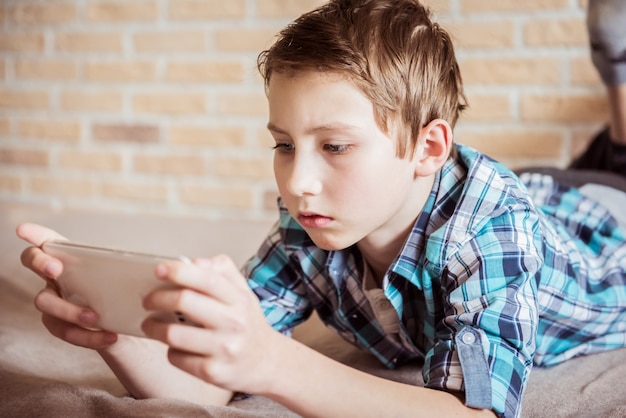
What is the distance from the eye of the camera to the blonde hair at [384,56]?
86cm

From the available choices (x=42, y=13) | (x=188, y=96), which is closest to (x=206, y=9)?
(x=188, y=96)

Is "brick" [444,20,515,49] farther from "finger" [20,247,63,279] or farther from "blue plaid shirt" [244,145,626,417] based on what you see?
"finger" [20,247,63,279]

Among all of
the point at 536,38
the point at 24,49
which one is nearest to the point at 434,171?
the point at 536,38

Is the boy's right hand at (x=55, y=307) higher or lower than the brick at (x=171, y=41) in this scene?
lower

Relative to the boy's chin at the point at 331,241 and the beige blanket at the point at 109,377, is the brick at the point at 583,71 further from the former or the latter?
the boy's chin at the point at 331,241

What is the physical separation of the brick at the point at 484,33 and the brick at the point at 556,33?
0.15 ft

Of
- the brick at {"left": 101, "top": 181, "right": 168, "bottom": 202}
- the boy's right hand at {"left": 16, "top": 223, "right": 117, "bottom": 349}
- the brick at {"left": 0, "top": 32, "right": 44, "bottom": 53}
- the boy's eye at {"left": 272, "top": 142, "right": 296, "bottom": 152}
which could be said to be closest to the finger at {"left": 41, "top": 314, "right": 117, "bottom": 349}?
the boy's right hand at {"left": 16, "top": 223, "right": 117, "bottom": 349}

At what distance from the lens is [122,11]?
2299 mm

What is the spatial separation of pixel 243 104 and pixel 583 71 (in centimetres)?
94

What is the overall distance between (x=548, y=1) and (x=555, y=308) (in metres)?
1.10

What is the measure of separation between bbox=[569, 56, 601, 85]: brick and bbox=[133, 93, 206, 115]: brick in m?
1.05

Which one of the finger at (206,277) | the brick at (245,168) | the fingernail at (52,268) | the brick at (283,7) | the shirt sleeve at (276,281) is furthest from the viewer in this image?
the brick at (245,168)

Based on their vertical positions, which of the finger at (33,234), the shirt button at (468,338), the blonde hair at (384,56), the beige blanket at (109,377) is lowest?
the beige blanket at (109,377)

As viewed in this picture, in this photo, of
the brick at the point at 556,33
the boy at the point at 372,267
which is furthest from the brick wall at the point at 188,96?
the boy at the point at 372,267
